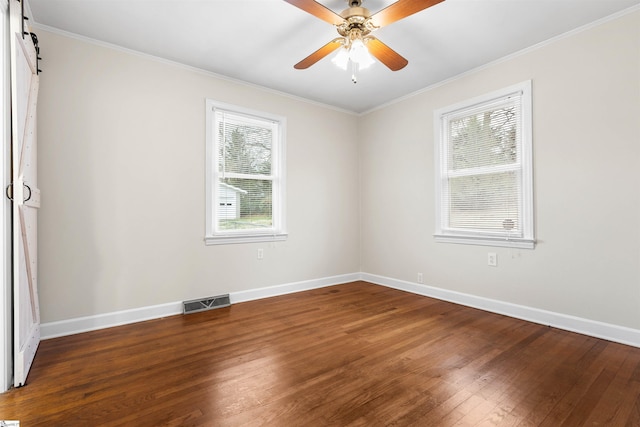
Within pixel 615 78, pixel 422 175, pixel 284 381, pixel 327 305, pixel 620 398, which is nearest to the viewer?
pixel 620 398

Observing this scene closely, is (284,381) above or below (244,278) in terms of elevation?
below

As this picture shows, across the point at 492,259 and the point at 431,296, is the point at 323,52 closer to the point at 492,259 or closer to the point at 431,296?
the point at 492,259

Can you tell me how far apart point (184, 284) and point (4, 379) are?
63.4 inches

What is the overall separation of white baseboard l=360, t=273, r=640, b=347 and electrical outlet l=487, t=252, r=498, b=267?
1.31ft

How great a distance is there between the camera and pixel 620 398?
5.87 feet

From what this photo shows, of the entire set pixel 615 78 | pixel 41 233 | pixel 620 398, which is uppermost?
pixel 615 78

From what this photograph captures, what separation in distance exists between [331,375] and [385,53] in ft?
8.09

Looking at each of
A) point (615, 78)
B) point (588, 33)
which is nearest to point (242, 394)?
point (615, 78)

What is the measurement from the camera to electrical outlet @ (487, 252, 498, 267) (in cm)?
333

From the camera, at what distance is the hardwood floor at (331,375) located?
1.64m

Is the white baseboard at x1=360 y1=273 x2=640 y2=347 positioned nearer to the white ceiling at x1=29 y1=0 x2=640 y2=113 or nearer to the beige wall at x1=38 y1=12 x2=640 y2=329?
the beige wall at x1=38 y1=12 x2=640 y2=329

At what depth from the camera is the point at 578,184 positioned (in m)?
2.76

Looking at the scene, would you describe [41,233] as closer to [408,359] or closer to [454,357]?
[408,359]

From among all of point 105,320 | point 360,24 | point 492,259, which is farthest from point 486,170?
point 105,320
